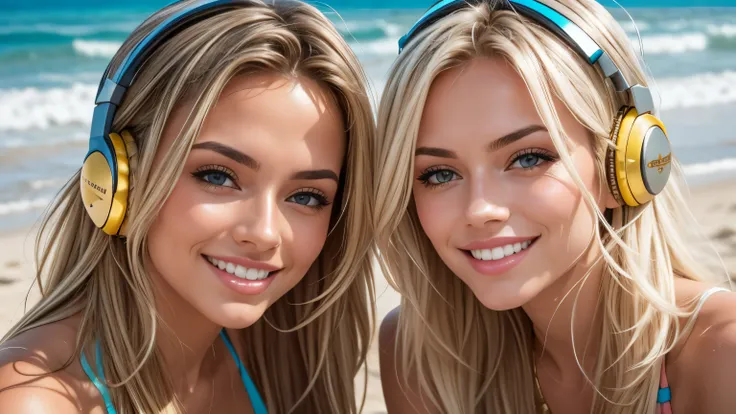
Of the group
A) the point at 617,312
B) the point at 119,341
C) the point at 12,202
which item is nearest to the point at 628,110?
the point at 617,312

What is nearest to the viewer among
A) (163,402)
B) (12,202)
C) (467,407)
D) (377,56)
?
(163,402)

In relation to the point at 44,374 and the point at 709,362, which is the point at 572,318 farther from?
the point at 44,374

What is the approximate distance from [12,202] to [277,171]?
5.28 meters

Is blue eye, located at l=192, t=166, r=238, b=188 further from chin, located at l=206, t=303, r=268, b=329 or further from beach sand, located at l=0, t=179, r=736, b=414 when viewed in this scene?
beach sand, located at l=0, t=179, r=736, b=414

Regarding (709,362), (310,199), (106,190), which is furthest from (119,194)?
(709,362)

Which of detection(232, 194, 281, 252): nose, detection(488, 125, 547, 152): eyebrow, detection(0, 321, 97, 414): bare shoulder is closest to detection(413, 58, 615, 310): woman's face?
detection(488, 125, 547, 152): eyebrow

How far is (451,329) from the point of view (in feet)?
12.4

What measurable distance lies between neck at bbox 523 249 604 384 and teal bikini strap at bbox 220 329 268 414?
1.18 metres

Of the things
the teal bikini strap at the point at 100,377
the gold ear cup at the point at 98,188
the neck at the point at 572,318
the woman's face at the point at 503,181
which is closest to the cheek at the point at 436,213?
the woman's face at the point at 503,181

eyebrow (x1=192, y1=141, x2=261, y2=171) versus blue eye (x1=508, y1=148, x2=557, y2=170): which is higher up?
eyebrow (x1=192, y1=141, x2=261, y2=171)

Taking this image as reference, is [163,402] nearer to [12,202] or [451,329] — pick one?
[451,329]

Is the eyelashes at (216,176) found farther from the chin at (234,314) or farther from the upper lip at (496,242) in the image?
the upper lip at (496,242)

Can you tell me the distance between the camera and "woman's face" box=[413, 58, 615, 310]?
3061 millimetres

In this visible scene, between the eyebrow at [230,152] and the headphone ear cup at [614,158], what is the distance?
3.91 feet
